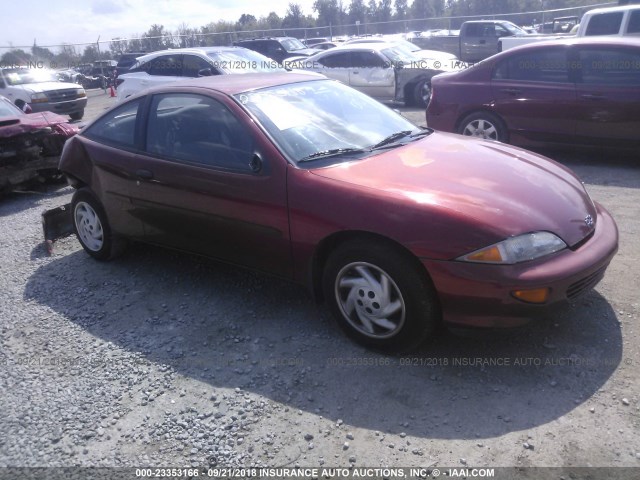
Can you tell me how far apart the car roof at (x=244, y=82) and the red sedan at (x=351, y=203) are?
0.03 m

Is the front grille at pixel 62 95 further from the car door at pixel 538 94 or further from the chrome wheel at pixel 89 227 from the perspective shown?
the car door at pixel 538 94

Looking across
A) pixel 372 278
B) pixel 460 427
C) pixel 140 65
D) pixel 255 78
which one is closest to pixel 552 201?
pixel 372 278

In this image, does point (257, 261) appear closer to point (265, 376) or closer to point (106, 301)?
point (265, 376)

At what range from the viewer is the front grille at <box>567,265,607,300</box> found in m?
3.04

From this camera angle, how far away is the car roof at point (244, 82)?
410 cm

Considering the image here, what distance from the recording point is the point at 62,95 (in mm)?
14945

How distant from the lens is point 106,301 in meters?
4.35

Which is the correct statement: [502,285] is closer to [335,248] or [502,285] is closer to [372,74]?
[335,248]

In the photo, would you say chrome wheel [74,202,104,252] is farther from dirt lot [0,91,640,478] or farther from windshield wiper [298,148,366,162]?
windshield wiper [298,148,366,162]

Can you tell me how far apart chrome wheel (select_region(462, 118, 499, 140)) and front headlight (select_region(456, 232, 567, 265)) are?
16.0ft

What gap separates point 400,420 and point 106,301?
8.46ft

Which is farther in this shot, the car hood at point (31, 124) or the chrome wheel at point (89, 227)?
the car hood at point (31, 124)

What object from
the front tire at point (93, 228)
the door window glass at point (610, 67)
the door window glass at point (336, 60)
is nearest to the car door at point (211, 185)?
the front tire at point (93, 228)

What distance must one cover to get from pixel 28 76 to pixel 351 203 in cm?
1532
